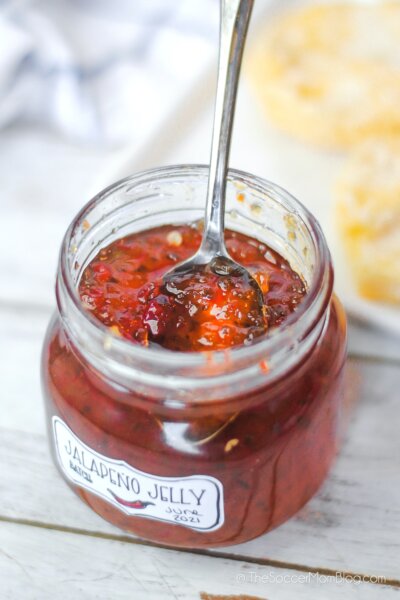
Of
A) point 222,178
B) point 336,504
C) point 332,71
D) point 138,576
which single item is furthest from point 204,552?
point 332,71

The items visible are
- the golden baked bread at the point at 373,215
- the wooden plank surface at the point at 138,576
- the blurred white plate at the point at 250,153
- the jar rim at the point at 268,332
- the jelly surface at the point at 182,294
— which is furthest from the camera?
the blurred white plate at the point at 250,153

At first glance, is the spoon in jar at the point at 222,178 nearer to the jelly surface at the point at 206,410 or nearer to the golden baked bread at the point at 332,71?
the jelly surface at the point at 206,410

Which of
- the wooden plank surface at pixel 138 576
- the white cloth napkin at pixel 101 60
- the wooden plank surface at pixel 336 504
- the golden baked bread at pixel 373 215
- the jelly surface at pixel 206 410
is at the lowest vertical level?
the wooden plank surface at pixel 138 576

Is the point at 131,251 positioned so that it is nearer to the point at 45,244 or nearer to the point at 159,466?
the point at 159,466

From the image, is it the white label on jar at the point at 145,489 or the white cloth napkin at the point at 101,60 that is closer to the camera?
the white label on jar at the point at 145,489

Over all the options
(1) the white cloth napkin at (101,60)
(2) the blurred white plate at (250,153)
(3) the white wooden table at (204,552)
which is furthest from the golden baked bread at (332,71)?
(3) the white wooden table at (204,552)

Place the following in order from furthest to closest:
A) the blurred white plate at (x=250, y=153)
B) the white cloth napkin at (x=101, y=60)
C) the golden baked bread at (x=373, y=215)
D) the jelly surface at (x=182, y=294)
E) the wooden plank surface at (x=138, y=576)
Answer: the white cloth napkin at (x=101, y=60)
the blurred white plate at (x=250, y=153)
the golden baked bread at (x=373, y=215)
the wooden plank surface at (x=138, y=576)
the jelly surface at (x=182, y=294)

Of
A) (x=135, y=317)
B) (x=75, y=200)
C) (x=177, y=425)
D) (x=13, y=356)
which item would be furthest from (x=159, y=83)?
(x=177, y=425)
